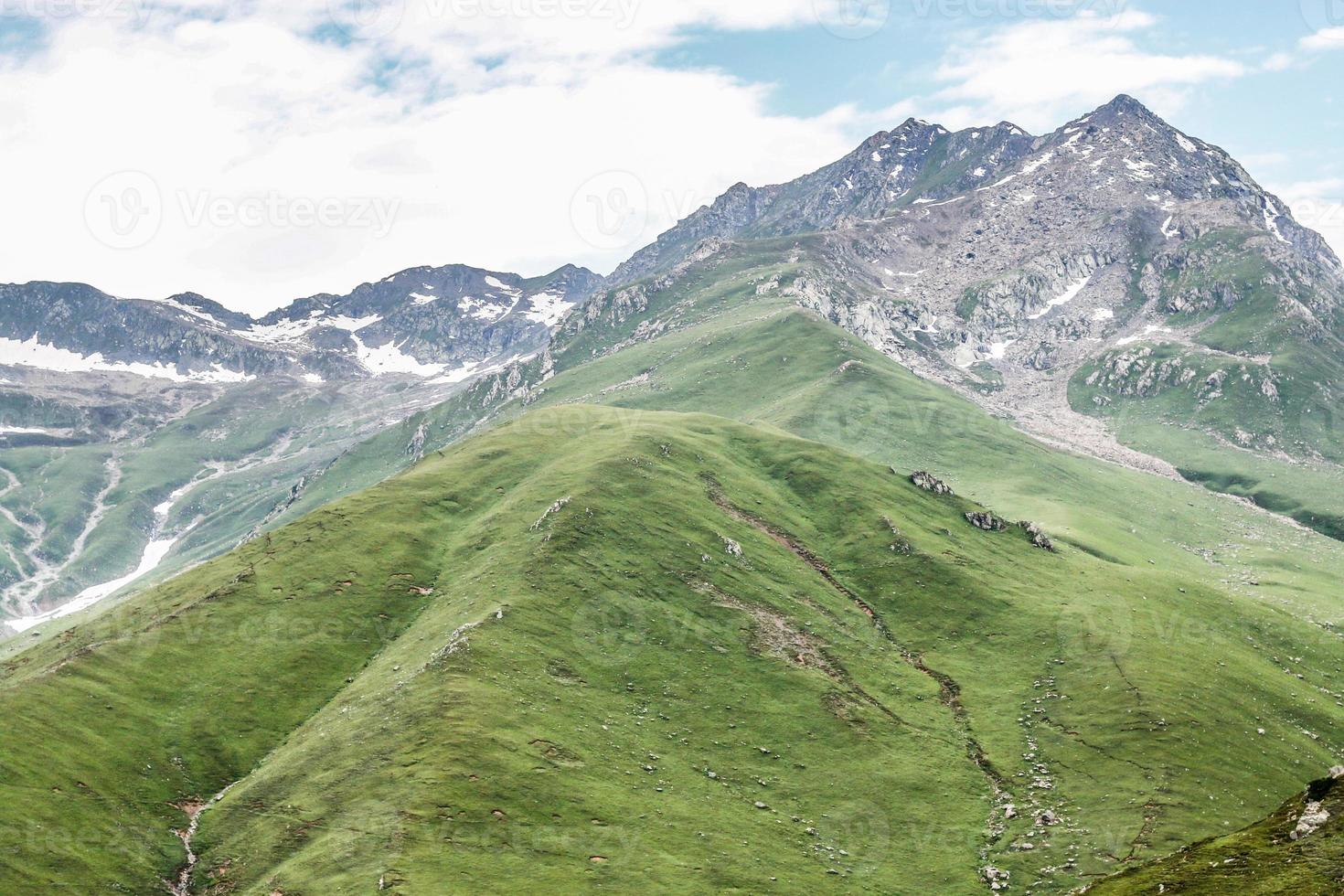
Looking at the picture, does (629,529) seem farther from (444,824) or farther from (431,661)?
(444,824)

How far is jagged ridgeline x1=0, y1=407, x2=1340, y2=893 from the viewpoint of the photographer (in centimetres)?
7719

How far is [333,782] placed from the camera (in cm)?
8262

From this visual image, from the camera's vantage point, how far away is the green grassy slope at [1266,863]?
49.1 metres

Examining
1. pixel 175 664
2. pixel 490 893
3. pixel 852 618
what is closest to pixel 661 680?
pixel 852 618

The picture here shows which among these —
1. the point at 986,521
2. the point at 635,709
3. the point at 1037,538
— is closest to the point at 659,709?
the point at 635,709

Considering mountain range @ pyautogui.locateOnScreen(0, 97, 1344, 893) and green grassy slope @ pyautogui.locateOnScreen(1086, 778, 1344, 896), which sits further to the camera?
mountain range @ pyautogui.locateOnScreen(0, 97, 1344, 893)

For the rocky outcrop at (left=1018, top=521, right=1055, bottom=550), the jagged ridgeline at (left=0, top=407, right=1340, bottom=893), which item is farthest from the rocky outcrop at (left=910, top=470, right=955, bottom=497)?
the jagged ridgeline at (left=0, top=407, right=1340, bottom=893)

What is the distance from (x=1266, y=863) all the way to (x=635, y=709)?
62.0m

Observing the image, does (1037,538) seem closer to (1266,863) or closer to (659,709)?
(659,709)

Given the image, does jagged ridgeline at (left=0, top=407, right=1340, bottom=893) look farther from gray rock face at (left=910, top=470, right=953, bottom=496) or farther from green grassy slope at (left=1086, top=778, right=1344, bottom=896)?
green grassy slope at (left=1086, top=778, right=1344, bottom=896)

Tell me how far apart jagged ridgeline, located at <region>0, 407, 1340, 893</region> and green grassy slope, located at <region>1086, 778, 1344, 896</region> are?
22.1 metres

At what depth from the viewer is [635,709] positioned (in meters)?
101

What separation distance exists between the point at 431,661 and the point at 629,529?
43.5 metres

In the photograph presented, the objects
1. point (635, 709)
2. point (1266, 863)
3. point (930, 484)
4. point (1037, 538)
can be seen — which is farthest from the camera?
point (930, 484)
